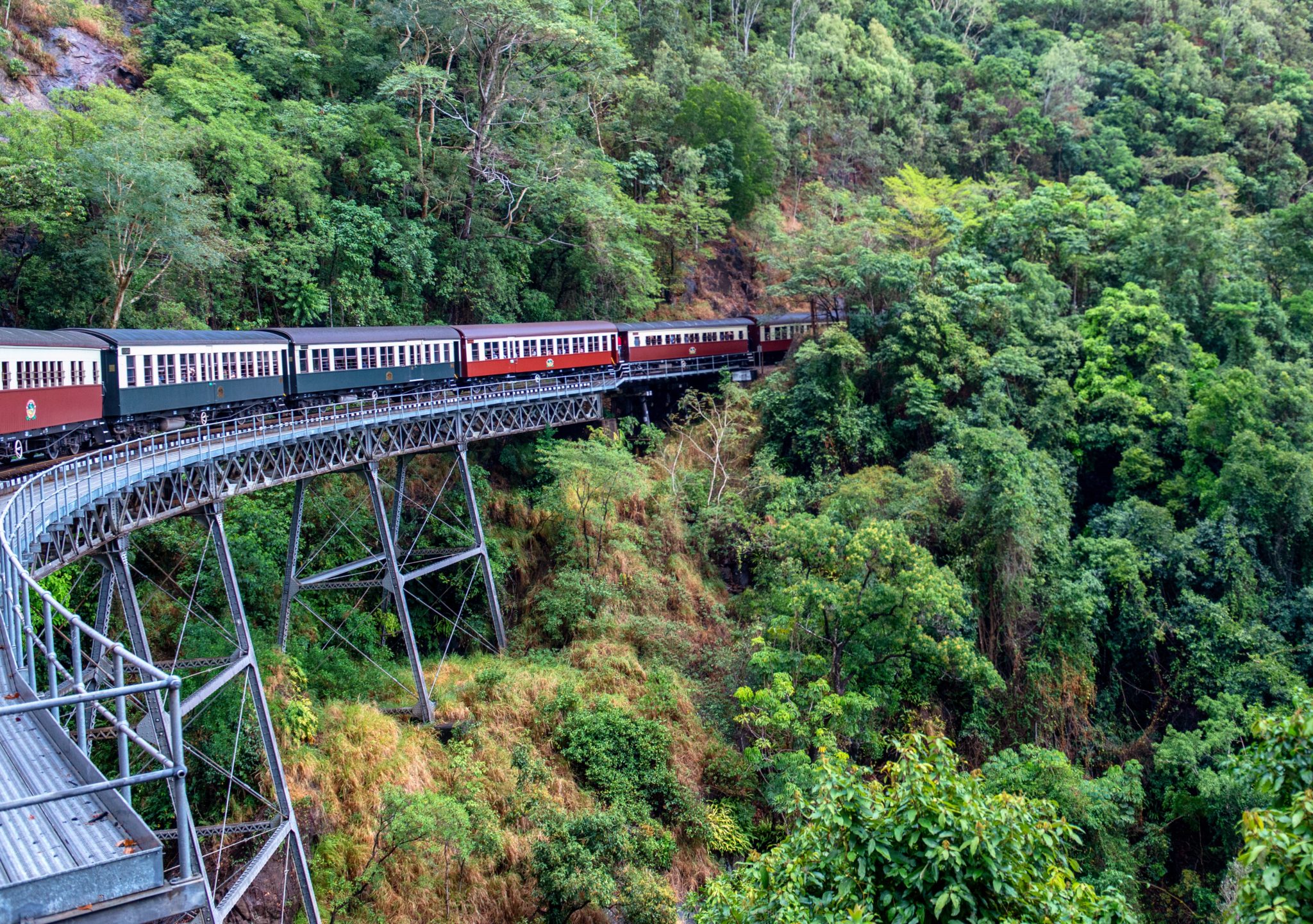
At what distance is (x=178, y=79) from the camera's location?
95.1ft

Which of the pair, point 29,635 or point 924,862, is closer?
point 29,635

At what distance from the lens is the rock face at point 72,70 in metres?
31.6

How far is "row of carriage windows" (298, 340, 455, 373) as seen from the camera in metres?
23.8

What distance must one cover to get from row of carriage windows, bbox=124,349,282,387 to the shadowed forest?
3.66 meters

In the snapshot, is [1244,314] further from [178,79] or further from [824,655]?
[178,79]

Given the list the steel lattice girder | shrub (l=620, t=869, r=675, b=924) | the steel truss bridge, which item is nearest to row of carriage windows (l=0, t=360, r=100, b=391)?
the steel truss bridge

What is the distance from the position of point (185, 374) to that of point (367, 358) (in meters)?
5.47

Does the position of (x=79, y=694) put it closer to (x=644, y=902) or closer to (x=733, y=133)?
(x=644, y=902)

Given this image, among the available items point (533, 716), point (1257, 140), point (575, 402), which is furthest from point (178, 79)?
point (1257, 140)

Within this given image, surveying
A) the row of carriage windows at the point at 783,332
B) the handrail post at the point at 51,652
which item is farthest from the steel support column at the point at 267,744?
the row of carriage windows at the point at 783,332

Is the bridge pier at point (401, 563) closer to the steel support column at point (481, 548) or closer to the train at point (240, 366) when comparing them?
the steel support column at point (481, 548)

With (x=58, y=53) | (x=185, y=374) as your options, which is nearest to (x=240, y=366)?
(x=185, y=374)

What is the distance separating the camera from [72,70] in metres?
33.5

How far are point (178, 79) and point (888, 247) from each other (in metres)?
25.7
